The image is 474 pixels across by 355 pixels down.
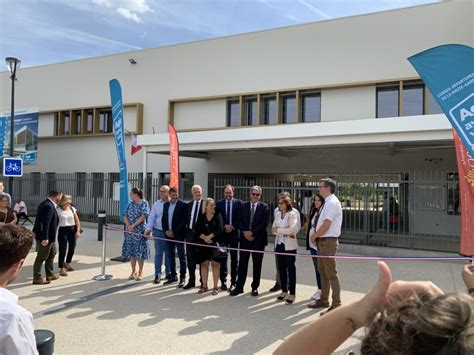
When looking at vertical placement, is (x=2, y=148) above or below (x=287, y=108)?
below

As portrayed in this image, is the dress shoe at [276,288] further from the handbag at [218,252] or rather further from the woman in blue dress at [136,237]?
the woman in blue dress at [136,237]

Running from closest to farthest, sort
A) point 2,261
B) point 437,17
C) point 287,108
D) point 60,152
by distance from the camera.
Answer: point 2,261
point 437,17
point 287,108
point 60,152

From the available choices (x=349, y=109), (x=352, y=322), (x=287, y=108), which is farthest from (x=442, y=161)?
(x=352, y=322)

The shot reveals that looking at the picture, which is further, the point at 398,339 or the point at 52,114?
the point at 52,114

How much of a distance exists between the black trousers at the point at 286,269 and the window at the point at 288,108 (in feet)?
36.7

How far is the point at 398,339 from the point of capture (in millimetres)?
758

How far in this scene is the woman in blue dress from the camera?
739cm

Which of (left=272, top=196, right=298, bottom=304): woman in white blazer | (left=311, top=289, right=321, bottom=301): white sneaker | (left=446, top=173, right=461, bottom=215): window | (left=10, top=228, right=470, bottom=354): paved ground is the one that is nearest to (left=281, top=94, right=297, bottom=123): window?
(left=446, top=173, right=461, bottom=215): window

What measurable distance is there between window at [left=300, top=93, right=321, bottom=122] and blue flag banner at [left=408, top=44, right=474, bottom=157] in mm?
11067

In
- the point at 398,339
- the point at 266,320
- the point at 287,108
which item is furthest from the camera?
the point at 287,108

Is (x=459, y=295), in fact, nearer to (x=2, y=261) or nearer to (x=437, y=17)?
(x=2, y=261)

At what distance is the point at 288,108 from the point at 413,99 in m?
4.98

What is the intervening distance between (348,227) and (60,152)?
1700 centimetres

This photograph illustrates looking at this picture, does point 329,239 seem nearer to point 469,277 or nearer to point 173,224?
point 173,224
